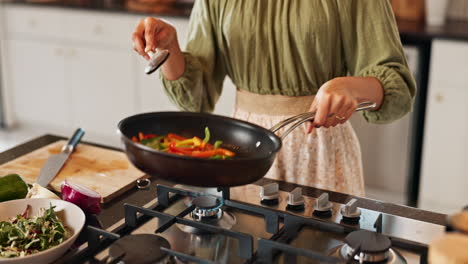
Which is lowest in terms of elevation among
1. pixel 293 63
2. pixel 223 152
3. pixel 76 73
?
pixel 76 73

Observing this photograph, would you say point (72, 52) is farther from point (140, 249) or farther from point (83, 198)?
point (140, 249)

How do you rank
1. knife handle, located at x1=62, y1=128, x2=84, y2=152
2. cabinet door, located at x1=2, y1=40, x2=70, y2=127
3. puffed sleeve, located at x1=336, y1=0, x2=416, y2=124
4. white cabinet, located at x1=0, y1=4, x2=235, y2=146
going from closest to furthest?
puffed sleeve, located at x1=336, y1=0, x2=416, y2=124, knife handle, located at x1=62, y1=128, x2=84, y2=152, white cabinet, located at x1=0, y1=4, x2=235, y2=146, cabinet door, located at x1=2, y1=40, x2=70, y2=127

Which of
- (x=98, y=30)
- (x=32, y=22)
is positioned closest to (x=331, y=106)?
(x=98, y=30)

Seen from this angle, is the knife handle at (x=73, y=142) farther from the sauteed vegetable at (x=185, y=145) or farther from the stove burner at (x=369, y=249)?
the stove burner at (x=369, y=249)

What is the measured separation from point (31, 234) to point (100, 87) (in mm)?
2538

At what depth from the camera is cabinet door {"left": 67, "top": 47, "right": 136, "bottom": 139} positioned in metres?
3.33

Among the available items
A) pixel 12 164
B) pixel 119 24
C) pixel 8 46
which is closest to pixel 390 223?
pixel 12 164

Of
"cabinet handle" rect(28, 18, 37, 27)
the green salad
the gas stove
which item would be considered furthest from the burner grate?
"cabinet handle" rect(28, 18, 37, 27)

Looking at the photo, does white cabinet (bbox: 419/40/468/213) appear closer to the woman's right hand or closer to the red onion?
the woman's right hand

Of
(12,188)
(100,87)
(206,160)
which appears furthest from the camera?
(100,87)

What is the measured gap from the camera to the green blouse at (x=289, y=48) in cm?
130

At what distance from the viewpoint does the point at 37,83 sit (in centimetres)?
368

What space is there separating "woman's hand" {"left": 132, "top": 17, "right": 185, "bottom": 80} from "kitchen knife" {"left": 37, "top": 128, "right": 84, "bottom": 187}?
0.84 feet

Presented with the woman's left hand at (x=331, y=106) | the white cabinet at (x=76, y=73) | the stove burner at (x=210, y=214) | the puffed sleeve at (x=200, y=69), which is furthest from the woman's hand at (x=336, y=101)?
the white cabinet at (x=76, y=73)
